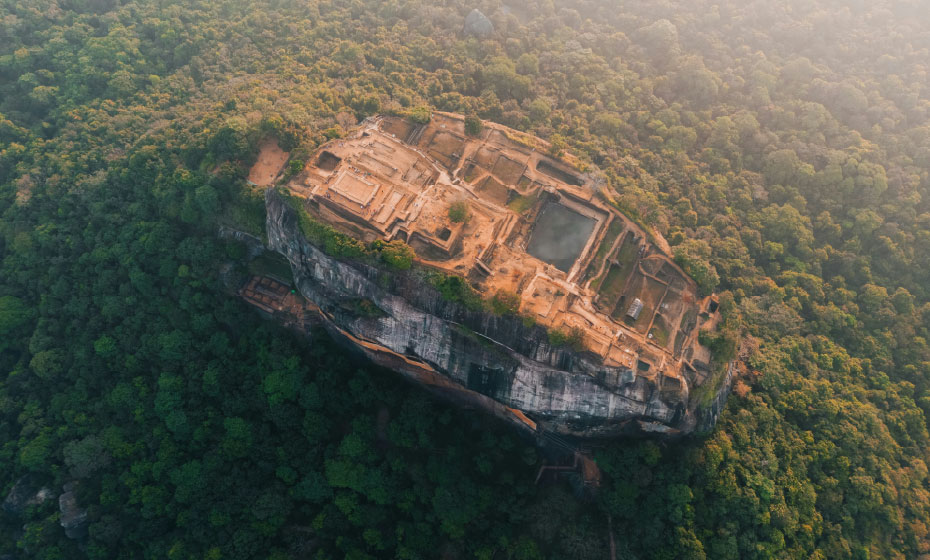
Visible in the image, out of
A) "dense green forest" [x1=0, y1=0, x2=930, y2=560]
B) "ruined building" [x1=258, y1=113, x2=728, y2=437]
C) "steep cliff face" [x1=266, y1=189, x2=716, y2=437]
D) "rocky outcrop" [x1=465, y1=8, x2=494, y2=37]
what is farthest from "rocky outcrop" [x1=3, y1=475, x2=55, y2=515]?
"rocky outcrop" [x1=465, y1=8, x2=494, y2=37]

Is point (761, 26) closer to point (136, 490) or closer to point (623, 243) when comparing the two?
point (623, 243)

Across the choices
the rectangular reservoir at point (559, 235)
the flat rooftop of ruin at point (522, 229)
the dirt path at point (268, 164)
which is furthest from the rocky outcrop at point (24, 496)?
the rectangular reservoir at point (559, 235)

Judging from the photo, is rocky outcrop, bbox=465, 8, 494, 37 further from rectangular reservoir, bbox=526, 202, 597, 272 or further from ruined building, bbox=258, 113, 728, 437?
rectangular reservoir, bbox=526, 202, 597, 272

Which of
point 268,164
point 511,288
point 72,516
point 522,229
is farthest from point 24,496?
point 522,229

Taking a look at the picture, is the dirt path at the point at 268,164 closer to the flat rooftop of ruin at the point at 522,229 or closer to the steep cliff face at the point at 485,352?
the steep cliff face at the point at 485,352

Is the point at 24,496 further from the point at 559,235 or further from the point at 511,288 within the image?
the point at 559,235

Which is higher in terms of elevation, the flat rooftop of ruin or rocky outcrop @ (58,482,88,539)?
A: the flat rooftop of ruin

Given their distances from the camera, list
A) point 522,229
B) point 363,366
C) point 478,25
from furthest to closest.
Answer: point 478,25 < point 363,366 < point 522,229
